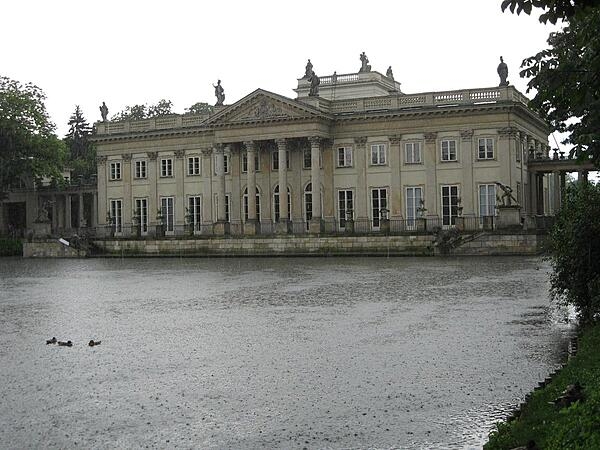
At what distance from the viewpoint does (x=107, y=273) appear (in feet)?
120

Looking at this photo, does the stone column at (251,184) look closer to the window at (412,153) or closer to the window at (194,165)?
the window at (194,165)

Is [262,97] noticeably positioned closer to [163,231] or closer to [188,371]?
[163,231]

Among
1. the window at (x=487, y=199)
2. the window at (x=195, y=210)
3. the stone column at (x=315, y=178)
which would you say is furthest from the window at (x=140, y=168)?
the window at (x=487, y=199)

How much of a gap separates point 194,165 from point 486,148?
22.5 m

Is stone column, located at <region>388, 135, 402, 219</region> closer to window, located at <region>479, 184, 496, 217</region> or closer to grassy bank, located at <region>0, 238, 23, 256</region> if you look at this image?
window, located at <region>479, 184, 496, 217</region>

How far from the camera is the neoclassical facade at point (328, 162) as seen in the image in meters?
54.5

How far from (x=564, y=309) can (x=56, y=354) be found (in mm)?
10568

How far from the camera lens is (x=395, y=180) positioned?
56750 millimetres

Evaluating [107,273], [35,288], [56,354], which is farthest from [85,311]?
[107,273]

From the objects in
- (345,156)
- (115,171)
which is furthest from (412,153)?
(115,171)

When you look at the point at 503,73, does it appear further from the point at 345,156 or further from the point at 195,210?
the point at 195,210

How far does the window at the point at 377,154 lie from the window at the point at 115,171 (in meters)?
21.7

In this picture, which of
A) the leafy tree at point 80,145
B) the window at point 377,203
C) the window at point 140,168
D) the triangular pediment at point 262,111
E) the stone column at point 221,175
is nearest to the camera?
the triangular pediment at point 262,111

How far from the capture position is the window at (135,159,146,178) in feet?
216
